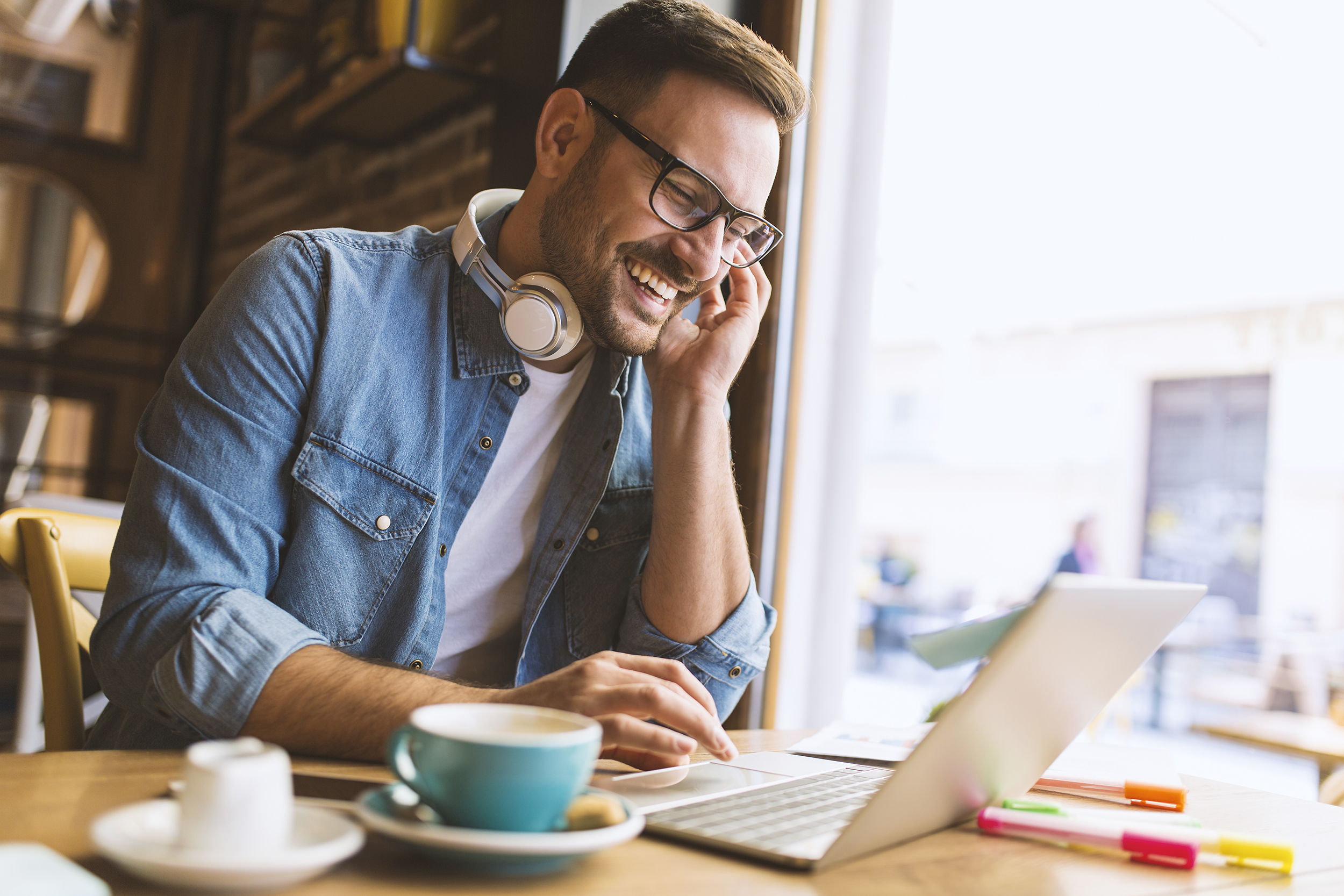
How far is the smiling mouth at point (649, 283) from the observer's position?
4.15 ft

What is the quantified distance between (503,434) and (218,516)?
37cm

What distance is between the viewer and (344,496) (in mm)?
1063

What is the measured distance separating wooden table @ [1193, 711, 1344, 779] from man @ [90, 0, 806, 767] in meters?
3.41

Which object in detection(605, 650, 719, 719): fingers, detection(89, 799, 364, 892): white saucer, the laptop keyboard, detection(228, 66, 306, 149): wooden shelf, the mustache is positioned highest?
detection(228, 66, 306, 149): wooden shelf

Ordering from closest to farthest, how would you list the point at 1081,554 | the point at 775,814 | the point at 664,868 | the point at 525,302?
1. the point at 664,868
2. the point at 775,814
3. the point at 525,302
4. the point at 1081,554

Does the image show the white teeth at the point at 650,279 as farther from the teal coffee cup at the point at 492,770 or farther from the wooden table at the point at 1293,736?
the wooden table at the point at 1293,736

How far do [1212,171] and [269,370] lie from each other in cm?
588

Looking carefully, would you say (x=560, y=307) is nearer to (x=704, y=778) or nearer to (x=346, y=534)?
(x=346, y=534)

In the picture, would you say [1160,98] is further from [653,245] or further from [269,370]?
[269,370]

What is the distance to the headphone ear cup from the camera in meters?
1.17

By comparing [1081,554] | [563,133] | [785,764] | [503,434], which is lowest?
[785,764]

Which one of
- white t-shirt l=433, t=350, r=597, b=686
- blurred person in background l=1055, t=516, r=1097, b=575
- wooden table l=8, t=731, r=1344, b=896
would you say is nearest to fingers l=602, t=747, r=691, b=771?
wooden table l=8, t=731, r=1344, b=896

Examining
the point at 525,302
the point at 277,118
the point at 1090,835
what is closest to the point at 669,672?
the point at 1090,835

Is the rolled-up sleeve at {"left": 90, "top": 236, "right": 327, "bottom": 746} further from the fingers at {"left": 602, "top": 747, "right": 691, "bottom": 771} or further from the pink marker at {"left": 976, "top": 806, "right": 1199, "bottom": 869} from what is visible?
the pink marker at {"left": 976, "top": 806, "right": 1199, "bottom": 869}
